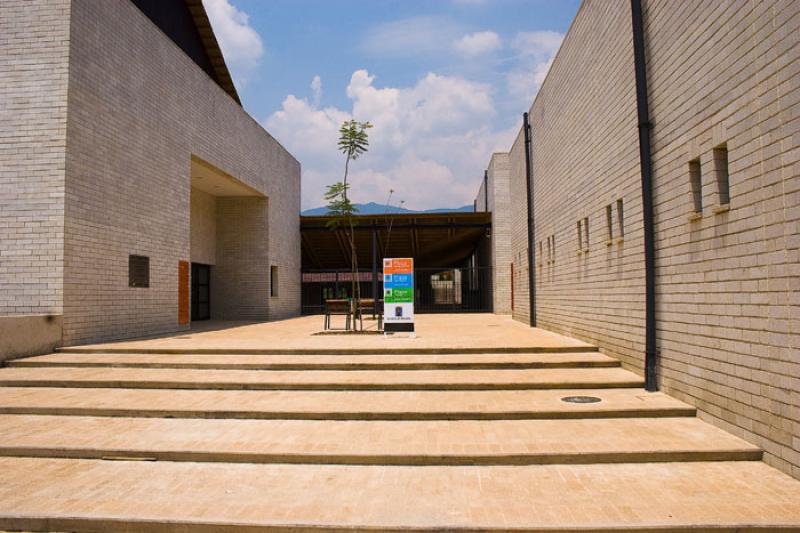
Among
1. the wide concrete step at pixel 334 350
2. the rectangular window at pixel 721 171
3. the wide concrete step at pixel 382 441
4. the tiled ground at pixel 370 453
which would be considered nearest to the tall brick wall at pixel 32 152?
the wide concrete step at pixel 334 350

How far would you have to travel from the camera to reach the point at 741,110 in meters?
5.09

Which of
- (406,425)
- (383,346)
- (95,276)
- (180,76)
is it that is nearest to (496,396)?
(406,425)

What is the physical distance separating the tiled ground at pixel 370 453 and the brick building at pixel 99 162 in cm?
200

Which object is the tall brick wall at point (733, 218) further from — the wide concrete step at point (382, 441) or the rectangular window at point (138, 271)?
the rectangular window at point (138, 271)

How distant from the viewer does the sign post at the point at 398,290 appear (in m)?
12.3

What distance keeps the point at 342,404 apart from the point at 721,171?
496cm

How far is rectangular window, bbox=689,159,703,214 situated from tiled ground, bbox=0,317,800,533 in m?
2.30

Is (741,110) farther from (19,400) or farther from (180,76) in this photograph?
(180,76)

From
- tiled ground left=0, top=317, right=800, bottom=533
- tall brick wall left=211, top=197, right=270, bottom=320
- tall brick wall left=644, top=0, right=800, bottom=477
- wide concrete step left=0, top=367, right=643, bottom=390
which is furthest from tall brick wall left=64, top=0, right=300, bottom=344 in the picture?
tall brick wall left=644, top=0, right=800, bottom=477

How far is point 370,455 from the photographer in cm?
505

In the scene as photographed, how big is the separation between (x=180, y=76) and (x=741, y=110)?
13.8 metres

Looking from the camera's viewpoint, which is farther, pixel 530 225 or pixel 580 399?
pixel 530 225

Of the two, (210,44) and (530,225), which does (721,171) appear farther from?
(210,44)

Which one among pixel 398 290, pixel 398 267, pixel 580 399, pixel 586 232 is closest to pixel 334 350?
pixel 398 290
